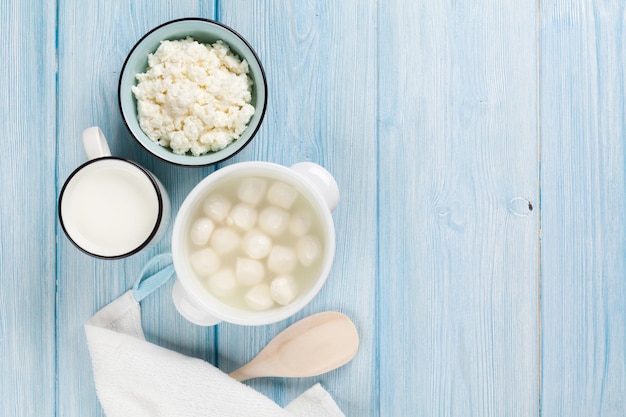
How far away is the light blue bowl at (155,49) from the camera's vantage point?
0.64 metres

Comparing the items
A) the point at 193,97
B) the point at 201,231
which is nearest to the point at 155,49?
the point at 193,97

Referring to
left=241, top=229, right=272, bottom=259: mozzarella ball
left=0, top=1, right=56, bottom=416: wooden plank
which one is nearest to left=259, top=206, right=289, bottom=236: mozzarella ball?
left=241, top=229, right=272, bottom=259: mozzarella ball

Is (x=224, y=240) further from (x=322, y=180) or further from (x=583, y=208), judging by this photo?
(x=583, y=208)

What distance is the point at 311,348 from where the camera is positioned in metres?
0.71

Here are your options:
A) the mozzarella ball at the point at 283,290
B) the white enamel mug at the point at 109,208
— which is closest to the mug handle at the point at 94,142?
the white enamel mug at the point at 109,208

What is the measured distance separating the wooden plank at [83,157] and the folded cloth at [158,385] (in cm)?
3

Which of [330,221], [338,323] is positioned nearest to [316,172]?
[330,221]

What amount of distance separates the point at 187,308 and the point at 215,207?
12 cm

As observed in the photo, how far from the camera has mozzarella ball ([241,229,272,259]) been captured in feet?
2.05

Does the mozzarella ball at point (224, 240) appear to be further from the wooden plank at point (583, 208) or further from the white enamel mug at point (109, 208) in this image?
the wooden plank at point (583, 208)

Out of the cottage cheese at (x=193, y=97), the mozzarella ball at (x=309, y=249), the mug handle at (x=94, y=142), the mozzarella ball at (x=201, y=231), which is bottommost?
the mozzarella ball at (x=309, y=249)

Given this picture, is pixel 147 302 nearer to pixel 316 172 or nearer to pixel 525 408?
pixel 316 172

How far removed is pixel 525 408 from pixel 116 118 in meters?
0.57

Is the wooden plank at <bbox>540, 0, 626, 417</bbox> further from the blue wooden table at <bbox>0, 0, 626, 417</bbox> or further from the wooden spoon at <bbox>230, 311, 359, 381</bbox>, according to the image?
the wooden spoon at <bbox>230, 311, 359, 381</bbox>
